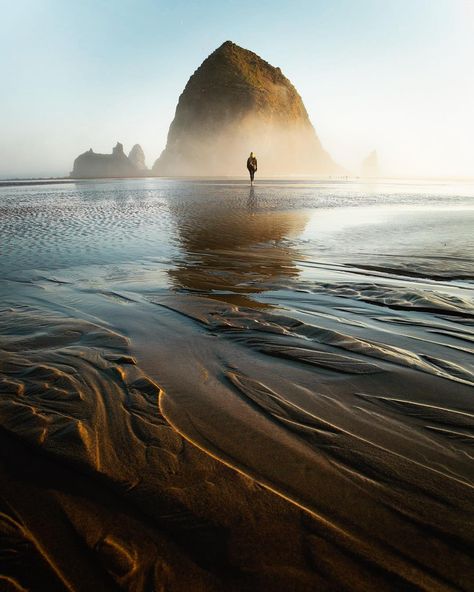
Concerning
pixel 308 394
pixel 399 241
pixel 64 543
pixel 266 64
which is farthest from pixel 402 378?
pixel 266 64

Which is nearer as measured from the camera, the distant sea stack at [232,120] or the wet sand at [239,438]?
the wet sand at [239,438]

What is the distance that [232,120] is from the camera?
12038 centimetres

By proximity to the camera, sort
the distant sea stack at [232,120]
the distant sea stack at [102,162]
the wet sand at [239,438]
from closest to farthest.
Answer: the wet sand at [239,438] < the distant sea stack at [232,120] < the distant sea stack at [102,162]

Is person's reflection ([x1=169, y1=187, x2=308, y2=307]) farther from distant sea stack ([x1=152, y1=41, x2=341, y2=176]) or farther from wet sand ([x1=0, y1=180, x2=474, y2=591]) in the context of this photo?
distant sea stack ([x1=152, y1=41, x2=341, y2=176])

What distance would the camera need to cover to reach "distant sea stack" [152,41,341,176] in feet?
392

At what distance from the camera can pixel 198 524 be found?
1319 millimetres

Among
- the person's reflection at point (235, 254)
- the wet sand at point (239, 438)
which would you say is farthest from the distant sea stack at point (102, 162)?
the wet sand at point (239, 438)

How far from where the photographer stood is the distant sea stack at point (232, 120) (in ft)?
392

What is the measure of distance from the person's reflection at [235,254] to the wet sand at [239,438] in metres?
0.19

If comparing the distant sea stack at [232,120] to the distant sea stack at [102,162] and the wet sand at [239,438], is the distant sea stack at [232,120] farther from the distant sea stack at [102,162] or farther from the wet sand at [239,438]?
the wet sand at [239,438]

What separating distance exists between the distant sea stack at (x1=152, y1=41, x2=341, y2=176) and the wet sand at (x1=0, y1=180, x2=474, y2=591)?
Answer: 115 metres

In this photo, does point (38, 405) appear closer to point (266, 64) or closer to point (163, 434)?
point (163, 434)

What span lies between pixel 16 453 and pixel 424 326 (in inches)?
122

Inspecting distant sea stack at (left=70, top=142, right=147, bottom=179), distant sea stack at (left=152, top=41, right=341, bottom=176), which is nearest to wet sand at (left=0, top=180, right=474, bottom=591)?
distant sea stack at (left=152, top=41, right=341, bottom=176)
